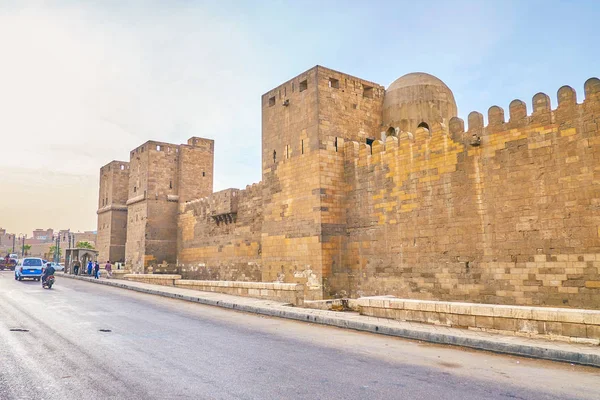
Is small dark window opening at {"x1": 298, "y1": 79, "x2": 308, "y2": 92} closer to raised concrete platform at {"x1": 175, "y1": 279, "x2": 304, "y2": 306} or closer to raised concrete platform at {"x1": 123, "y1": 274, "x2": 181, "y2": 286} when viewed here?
raised concrete platform at {"x1": 175, "y1": 279, "x2": 304, "y2": 306}

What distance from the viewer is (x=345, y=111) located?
15883 millimetres

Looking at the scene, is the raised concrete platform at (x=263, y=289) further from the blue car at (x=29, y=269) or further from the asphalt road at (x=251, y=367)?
the blue car at (x=29, y=269)

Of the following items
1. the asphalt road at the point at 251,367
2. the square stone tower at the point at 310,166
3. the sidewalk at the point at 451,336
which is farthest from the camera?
the square stone tower at the point at 310,166

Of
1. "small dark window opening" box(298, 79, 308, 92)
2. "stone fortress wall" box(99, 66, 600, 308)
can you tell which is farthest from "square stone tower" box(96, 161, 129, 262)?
"small dark window opening" box(298, 79, 308, 92)

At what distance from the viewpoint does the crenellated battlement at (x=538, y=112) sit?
9.52 metres

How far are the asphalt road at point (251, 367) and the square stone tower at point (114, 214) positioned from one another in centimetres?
2573

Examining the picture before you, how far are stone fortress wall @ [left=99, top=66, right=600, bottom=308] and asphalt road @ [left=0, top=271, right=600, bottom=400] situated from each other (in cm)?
460

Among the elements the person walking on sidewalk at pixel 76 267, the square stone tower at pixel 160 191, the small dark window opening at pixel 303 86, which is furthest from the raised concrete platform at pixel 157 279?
the small dark window opening at pixel 303 86

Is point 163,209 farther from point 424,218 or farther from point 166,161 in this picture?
point 424,218

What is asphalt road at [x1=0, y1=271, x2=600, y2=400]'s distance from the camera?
168 inches

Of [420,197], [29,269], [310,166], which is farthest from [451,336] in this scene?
[29,269]

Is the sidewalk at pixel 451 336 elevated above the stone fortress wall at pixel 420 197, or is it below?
below

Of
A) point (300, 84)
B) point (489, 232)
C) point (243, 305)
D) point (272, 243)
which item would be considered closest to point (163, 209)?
point (272, 243)

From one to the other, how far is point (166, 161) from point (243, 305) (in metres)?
18.1
